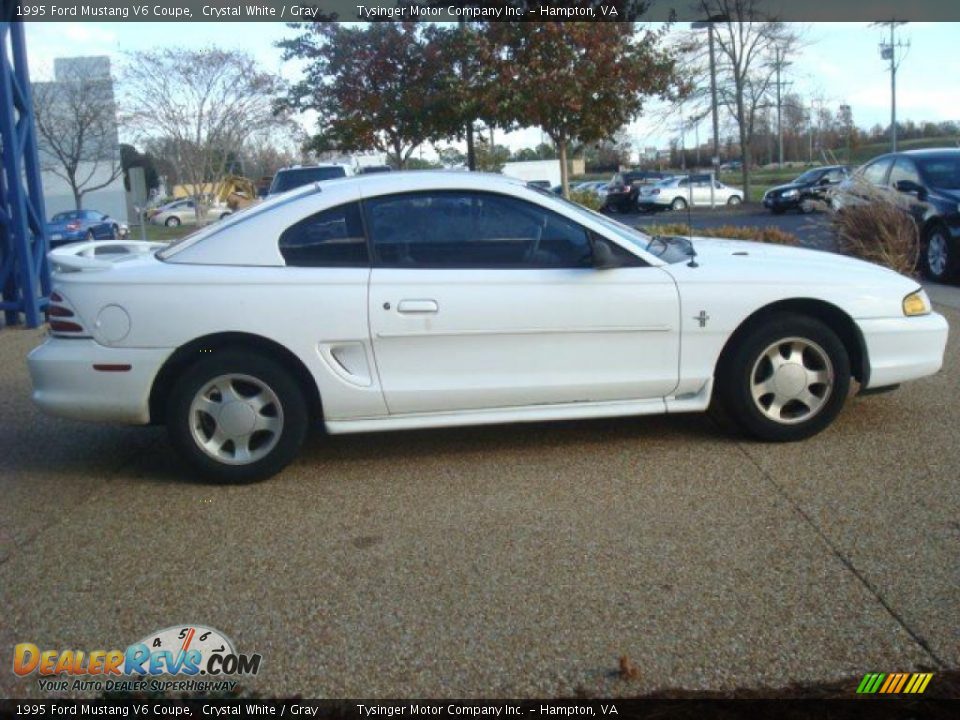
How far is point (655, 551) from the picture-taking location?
4.12m

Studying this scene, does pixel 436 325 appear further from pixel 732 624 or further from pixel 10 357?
pixel 10 357

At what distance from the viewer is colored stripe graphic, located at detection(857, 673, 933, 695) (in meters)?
3.05

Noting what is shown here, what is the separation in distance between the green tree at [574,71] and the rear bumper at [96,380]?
11.6 meters

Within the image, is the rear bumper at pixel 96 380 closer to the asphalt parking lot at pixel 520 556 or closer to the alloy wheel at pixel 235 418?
the alloy wheel at pixel 235 418

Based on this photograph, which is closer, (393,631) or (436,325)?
(393,631)

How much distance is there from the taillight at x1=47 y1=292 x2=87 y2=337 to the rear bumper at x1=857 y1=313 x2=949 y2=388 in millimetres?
4165

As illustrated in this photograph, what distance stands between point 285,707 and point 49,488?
2879 mm

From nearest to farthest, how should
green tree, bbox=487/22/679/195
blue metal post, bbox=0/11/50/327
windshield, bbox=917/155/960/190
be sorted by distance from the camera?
blue metal post, bbox=0/11/50/327 → windshield, bbox=917/155/960/190 → green tree, bbox=487/22/679/195

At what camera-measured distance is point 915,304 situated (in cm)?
558

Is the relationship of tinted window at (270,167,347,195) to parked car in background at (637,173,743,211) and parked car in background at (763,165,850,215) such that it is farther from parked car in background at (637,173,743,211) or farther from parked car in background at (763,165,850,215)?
parked car in background at (637,173,743,211)

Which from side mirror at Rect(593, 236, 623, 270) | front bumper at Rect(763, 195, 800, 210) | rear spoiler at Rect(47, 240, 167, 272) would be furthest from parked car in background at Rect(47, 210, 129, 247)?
side mirror at Rect(593, 236, 623, 270)

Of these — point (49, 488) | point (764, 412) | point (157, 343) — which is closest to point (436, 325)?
point (157, 343)

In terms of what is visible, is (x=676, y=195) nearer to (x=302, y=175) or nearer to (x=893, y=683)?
(x=302, y=175)

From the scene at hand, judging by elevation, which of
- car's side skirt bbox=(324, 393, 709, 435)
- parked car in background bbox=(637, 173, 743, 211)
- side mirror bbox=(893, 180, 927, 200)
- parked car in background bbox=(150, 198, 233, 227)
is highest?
parked car in background bbox=(150, 198, 233, 227)
